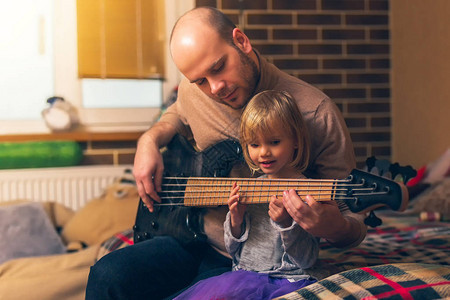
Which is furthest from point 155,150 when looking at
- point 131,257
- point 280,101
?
point 280,101

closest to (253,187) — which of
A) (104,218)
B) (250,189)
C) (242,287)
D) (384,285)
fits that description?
(250,189)

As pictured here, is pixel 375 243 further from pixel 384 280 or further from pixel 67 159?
pixel 67 159

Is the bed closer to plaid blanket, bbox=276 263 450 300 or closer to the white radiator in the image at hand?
plaid blanket, bbox=276 263 450 300

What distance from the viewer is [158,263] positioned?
1314 millimetres

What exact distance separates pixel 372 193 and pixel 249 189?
278 mm

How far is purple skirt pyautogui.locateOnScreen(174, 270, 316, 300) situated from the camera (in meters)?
1.06

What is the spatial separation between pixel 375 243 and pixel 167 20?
198cm

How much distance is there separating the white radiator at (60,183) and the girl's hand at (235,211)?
178cm

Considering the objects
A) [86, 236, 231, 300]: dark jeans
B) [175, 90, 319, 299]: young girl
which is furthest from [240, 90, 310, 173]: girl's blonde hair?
[86, 236, 231, 300]: dark jeans

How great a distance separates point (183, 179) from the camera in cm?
148

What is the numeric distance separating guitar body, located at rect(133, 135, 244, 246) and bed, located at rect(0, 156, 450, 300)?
35 cm

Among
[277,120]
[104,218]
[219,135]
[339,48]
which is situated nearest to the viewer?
[277,120]

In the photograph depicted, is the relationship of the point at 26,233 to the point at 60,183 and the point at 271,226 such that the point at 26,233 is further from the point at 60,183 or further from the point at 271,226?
the point at 271,226

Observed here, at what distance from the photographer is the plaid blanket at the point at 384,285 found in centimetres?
101
